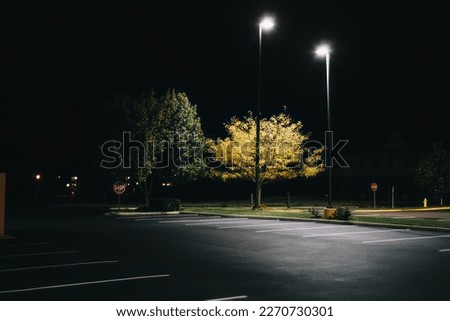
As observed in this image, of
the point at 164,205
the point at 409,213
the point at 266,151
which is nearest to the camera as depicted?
the point at 409,213

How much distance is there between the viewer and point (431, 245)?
14.8 m

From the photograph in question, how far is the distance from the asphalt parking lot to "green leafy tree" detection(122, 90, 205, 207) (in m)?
17.1

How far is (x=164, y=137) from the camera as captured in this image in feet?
128

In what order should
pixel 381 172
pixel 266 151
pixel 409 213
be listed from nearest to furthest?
pixel 409 213 < pixel 266 151 < pixel 381 172

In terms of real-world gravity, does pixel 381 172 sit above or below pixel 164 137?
below

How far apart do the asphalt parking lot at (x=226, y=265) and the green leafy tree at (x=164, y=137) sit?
56.1ft

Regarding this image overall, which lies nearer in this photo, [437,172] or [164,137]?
[164,137]

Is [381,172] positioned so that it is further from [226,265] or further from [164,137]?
[226,265]
